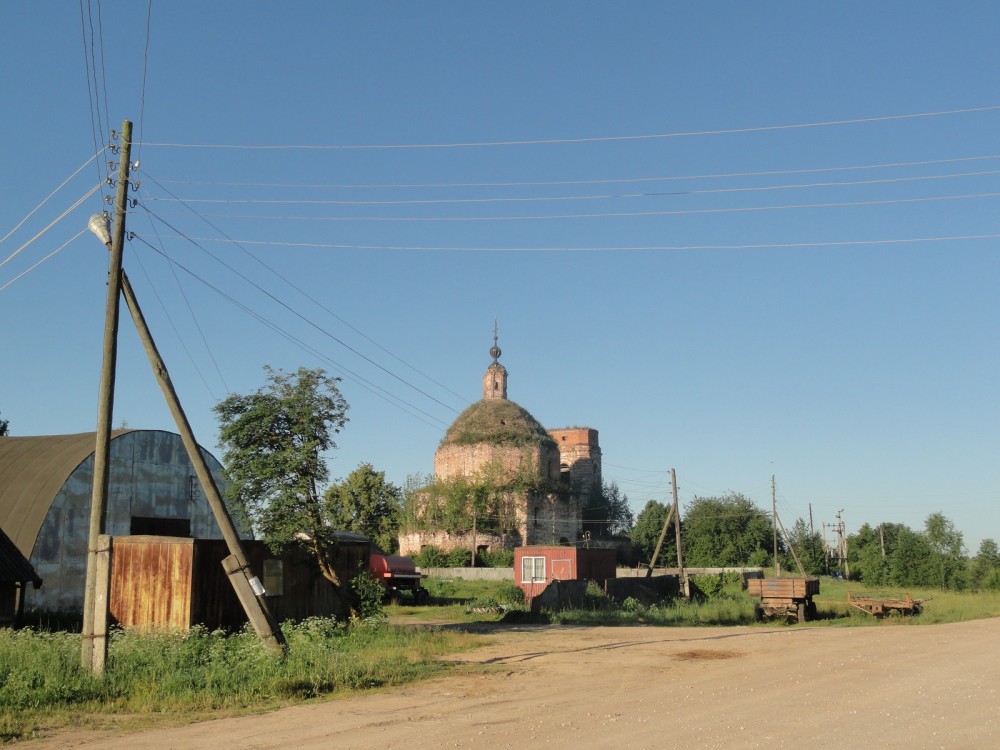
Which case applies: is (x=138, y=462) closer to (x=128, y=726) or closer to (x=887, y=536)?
(x=128, y=726)

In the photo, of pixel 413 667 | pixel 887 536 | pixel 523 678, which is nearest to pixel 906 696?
pixel 523 678

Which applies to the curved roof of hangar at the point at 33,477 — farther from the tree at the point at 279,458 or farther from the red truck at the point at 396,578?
the red truck at the point at 396,578

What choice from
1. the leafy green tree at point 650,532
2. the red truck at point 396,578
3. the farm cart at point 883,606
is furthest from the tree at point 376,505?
the farm cart at point 883,606

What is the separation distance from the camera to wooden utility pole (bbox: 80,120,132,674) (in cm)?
1428

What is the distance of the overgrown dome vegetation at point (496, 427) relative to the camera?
221ft

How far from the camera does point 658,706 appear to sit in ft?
39.7

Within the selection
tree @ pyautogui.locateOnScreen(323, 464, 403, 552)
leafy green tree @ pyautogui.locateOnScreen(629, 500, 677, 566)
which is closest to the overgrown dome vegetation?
tree @ pyautogui.locateOnScreen(323, 464, 403, 552)

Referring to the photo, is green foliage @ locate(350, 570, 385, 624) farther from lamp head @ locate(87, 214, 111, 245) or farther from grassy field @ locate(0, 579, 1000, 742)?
lamp head @ locate(87, 214, 111, 245)

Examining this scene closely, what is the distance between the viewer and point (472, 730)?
1058 cm

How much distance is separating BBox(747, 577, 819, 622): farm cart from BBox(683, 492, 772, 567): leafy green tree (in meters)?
45.6

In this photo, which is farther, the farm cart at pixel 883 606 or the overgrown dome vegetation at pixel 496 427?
the overgrown dome vegetation at pixel 496 427

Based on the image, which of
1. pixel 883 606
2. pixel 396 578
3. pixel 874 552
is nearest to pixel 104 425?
pixel 883 606

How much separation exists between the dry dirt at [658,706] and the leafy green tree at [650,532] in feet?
197

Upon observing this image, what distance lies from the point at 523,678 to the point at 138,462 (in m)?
16.2
